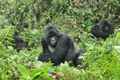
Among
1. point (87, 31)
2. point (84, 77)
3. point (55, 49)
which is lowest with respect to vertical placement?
point (87, 31)

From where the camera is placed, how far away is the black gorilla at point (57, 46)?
994 centimetres

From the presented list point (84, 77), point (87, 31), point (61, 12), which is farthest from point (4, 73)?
point (61, 12)

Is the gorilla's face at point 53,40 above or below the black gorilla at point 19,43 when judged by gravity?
above

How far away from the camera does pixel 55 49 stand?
33.2ft

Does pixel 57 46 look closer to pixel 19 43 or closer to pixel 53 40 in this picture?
pixel 53 40

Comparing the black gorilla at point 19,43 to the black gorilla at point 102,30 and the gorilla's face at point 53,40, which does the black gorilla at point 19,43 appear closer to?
the gorilla's face at point 53,40

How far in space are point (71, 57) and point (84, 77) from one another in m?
5.25

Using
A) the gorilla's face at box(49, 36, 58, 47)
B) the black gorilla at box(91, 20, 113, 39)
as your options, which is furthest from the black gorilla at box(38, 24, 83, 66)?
the black gorilla at box(91, 20, 113, 39)

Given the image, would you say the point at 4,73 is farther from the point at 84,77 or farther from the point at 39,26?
the point at 39,26

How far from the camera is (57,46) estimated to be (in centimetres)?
1006

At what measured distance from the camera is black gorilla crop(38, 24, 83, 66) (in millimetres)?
9938

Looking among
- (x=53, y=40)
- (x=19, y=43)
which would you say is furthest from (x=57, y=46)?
(x=19, y=43)

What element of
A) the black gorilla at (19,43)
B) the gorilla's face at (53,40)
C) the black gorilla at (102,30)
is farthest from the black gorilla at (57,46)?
the black gorilla at (102,30)

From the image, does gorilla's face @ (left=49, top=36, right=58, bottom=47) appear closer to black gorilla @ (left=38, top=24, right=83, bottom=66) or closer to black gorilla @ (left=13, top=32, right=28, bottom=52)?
black gorilla @ (left=38, top=24, right=83, bottom=66)
